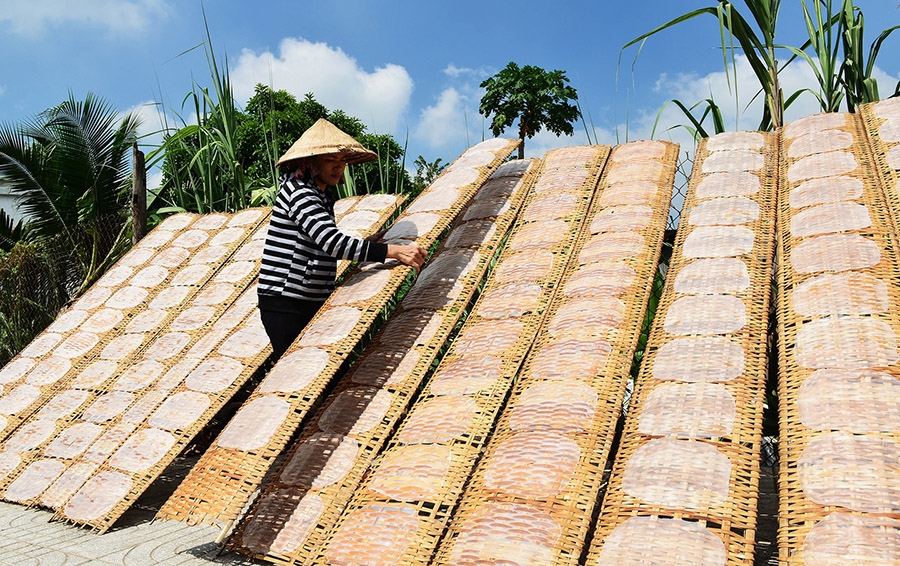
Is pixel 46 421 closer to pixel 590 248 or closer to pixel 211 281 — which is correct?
pixel 211 281

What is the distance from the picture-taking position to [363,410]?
2252 millimetres

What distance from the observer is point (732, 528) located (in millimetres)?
1569

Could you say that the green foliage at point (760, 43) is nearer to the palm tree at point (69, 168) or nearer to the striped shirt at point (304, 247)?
the striped shirt at point (304, 247)

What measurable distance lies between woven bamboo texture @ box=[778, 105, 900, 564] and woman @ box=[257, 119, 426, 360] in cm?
119

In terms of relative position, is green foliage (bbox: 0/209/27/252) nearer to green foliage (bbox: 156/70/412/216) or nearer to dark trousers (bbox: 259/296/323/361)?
green foliage (bbox: 156/70/412/216)

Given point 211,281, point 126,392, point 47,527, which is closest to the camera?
point 47,527

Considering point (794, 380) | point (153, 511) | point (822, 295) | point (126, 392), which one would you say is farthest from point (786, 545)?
point (126, 392)

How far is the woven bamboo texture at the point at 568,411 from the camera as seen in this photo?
5.47 ft

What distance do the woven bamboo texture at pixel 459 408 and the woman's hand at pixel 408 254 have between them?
0.88ft

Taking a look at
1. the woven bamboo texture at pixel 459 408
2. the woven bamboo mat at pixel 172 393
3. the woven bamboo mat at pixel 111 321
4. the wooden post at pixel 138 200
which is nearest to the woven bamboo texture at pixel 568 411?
the woven bamboo texture at pixel 459 408

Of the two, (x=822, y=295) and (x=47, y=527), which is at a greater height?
(x=822, y=295)

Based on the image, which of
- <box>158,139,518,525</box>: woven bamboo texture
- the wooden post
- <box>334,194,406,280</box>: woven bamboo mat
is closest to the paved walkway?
<box>158,139,518,525</box>: woven bamboo texture

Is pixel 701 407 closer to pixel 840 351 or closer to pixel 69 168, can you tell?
pixel 840 351

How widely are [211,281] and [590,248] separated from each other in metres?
1.84
